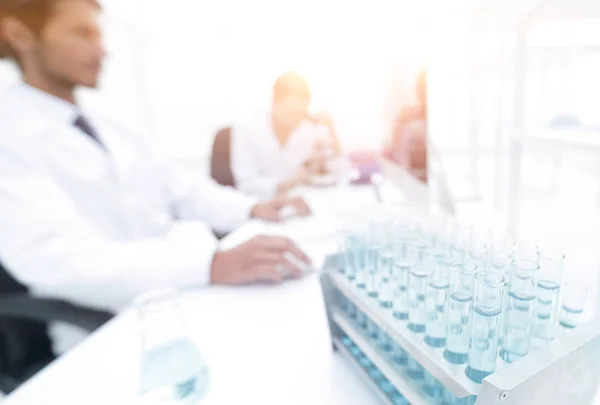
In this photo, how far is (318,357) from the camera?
1.89ft

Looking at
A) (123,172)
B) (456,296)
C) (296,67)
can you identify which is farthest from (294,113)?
(456,296)

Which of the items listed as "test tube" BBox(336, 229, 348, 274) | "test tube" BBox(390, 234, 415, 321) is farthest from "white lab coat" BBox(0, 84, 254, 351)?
"test tube" BBox(390, 234, 415, 321)

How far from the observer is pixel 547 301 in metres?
0.40

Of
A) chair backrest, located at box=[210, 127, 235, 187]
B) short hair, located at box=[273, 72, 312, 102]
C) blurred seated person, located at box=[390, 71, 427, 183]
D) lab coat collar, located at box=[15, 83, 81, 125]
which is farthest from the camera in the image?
chair backrest, located at box=[210, 127, 235, 187]

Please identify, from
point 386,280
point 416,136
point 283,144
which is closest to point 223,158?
point 283,144

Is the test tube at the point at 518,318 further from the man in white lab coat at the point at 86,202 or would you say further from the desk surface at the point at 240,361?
the man in white lab coat at the point at 86,202

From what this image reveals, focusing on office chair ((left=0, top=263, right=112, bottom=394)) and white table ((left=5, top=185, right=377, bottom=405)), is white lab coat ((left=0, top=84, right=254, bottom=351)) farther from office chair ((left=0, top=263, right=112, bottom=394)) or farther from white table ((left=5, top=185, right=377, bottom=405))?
white table ((left=5, top=185, right=377, bottom=405))

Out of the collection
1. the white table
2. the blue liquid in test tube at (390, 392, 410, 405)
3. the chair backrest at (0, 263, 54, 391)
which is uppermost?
the blue liquid in test tube at (390, 392, 410, 405)

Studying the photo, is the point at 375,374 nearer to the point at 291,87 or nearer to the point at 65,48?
the point at 65,48

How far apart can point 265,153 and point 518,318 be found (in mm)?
1785

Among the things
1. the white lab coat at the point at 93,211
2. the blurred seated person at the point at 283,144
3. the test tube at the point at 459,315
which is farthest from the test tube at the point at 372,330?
the blurred seated person at the point at 283,144

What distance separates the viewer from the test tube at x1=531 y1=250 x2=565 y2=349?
39 centimetres

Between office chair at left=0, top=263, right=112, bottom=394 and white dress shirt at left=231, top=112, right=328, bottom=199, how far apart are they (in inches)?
46.3

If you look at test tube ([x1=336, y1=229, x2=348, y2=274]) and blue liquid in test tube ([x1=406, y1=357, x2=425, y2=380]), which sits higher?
test tube ([x1=336, y1=229, x2=348, y2=274])
